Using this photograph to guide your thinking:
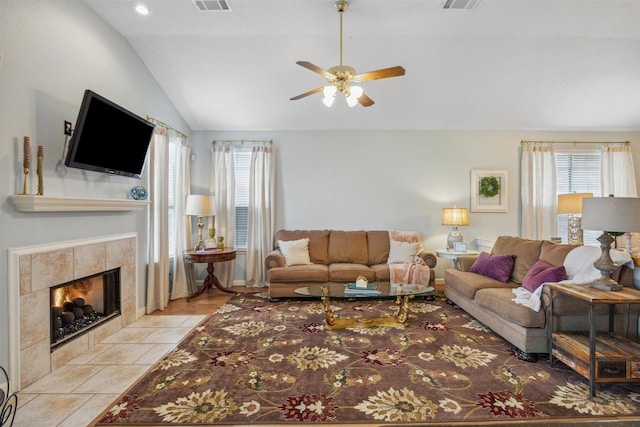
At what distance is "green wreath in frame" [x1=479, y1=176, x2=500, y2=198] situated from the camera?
5.32 metres

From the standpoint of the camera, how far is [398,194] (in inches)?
212

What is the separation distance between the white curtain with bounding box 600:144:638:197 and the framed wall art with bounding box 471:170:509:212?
1.55 m

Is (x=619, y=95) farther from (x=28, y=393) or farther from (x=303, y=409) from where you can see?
(x=28, y=393)

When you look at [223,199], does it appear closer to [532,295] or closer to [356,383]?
[356,383]

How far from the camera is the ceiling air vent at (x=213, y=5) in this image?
3068mm

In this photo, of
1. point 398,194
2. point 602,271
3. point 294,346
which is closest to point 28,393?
point 294,346

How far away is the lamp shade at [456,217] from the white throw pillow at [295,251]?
7.07ft

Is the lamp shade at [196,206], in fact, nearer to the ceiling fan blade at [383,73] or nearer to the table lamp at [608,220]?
the ceiling fan blade at [383,73]

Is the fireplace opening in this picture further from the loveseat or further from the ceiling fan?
the loveseat

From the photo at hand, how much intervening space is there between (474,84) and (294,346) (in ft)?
13.2

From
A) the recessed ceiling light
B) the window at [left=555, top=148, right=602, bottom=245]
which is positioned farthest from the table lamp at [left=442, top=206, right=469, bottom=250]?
the recessed ceiling light

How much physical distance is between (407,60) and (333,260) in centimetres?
292

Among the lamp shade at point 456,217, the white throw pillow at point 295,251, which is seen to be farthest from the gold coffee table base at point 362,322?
the lamp shade at point 456,217

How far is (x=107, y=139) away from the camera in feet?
9.64
